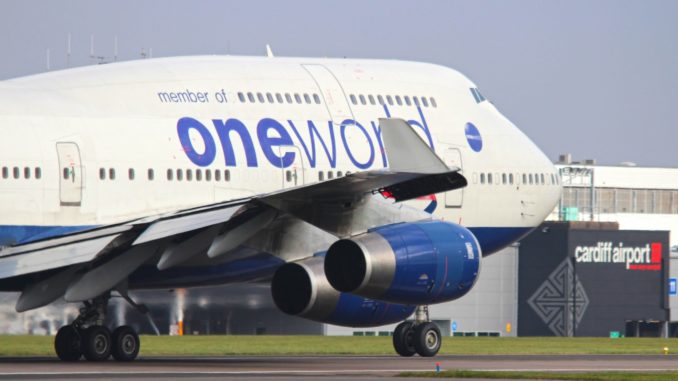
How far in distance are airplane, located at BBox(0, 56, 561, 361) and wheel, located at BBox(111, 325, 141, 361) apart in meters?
0.03

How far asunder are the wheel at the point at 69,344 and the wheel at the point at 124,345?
0.67 m

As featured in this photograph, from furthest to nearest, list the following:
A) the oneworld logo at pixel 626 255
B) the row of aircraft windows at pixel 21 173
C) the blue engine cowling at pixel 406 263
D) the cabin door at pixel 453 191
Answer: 1. the oneworld logo at pixel 626 255
2. the cabin door at pixel 453 191
3. the row of aircraft windows at pixel 21 173
4. the blue engine cowling at pixel 406 263

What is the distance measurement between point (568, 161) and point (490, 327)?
92.9 ft

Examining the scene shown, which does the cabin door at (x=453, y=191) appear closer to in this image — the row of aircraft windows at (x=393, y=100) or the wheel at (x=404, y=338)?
the row of aircraft windows at (x=393, y=100)

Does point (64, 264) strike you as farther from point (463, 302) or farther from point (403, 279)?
point (463, 302)

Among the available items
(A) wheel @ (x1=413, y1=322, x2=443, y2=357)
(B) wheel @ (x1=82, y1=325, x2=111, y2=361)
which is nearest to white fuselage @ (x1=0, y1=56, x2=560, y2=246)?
(B) wheel @ (x1=82, y1=325, x2=111, y2=361)

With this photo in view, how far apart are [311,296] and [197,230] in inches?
99.5

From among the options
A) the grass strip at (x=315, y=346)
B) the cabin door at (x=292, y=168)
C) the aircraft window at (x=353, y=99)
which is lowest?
the grass strip at (x=315, y=346)

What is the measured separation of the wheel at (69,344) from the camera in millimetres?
29391

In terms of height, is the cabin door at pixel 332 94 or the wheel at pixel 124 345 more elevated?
the cabin door at pixel 332 94

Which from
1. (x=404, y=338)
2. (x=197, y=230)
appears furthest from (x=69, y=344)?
(x=404, y=338)

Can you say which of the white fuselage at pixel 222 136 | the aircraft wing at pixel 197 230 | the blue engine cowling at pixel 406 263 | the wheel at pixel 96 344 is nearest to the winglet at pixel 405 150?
the aircraft wing at pixel 197 230

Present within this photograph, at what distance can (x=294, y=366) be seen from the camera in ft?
95.9

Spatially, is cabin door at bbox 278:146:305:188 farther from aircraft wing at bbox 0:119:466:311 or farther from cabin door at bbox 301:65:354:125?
aircraft wing at bbox 0:119:466:311
